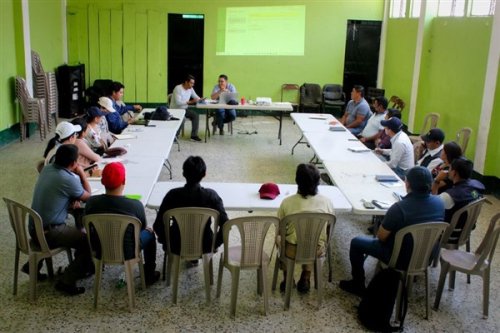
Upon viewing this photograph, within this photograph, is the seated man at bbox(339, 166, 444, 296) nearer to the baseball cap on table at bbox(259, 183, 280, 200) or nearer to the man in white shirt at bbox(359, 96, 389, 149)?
the baseball cap on table at bbox(259, 183, 280, 200)

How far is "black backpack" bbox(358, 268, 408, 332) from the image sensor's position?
3.64 m

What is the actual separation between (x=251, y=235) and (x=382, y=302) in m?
0.98

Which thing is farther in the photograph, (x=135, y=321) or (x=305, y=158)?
(x=305, y=158)

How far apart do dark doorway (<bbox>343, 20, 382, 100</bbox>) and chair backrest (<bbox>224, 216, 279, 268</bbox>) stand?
28.8 ft

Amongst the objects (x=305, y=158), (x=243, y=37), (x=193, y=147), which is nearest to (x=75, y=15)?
(x=243, y=37)

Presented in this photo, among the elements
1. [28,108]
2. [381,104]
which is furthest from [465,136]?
[28,108]

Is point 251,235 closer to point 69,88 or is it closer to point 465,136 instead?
point 465,136

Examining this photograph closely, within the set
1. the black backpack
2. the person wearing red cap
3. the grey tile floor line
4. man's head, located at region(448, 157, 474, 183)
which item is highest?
man's head, located at region(448, 157, 474, 183)

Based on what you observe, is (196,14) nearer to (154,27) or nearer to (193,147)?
(154,27)

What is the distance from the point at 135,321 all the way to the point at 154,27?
897 cm

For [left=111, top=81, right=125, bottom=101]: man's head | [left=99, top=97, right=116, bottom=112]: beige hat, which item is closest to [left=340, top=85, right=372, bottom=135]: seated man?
[left=111, top=81, right=125, bottom=101]: man's head

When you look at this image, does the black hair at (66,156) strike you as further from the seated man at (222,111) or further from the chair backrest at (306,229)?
the seated man at (222,111)

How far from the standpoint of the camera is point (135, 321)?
369cm

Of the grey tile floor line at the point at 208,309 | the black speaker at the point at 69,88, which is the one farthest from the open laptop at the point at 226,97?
the grey tile floor line at the point at 208,309
